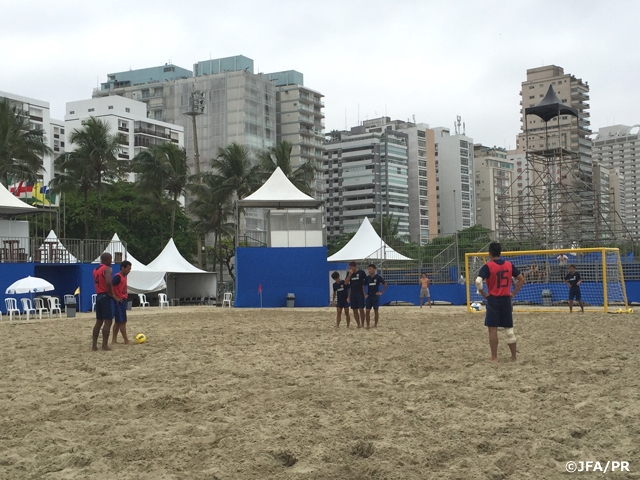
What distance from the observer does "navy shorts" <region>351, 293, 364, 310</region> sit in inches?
631

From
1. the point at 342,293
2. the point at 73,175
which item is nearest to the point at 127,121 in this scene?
the point at 73,175

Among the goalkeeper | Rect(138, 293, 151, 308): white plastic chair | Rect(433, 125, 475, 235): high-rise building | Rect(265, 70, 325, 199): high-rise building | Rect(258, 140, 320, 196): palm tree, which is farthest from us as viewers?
Rect(433, 125, 475, 235): high-rise building

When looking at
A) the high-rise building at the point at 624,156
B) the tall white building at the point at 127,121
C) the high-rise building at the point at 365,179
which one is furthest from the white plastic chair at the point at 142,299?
the high-rise building at the point at 624,156

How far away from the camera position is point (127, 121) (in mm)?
87250

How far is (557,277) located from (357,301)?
1329 cm

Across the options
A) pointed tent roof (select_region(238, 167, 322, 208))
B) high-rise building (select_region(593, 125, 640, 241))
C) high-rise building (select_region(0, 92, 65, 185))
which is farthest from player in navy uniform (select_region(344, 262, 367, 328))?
high-rise building (select_region(593, 125, 640, 241))

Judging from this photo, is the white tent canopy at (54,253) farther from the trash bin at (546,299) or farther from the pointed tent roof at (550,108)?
the pointed tent roof at (550,108)

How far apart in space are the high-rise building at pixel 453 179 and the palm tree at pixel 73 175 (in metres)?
84.9

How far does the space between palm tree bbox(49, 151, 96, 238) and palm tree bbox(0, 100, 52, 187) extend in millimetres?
2672

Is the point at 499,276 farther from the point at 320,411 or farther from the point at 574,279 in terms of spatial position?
the point at 574,279

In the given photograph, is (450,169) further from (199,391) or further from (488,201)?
(199,391)

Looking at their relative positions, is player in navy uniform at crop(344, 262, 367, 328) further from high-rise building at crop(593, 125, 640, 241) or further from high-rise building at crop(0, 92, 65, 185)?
high-rise building at crop(593, 125, 640, 241)

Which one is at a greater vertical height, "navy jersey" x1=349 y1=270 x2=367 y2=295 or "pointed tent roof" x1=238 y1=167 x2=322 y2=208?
"pointed tent roof" x1=238 y1=167 x2=322 y2=208

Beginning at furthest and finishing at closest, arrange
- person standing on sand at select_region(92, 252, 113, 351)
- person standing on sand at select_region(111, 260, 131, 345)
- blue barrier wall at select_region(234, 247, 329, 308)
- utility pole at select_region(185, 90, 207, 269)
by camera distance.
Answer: utility pole at select_region(185, 90, 207, 269)
blue barrier wall at select_region(234, 247, 329, 308)
person standing on sand at select_region(111, 260, 131, 345)
person standing on sand at select_region(92, 252, 113, 351)
